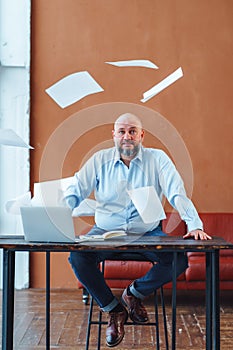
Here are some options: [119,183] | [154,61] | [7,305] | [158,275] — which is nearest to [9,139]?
[7,305]

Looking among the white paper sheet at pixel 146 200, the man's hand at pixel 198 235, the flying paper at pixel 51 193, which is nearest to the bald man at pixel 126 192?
the white paper sheet at pixel 146 200

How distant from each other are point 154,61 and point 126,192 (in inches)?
104

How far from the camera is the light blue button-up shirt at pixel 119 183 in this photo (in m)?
3.35

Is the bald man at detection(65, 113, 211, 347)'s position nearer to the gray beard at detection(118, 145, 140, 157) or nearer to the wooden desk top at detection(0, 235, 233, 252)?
the gray beard at detection(118, 145, 140, 157)

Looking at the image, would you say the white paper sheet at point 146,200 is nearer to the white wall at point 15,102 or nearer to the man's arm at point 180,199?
the man's arm at point 180,199

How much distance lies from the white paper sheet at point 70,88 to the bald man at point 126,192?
0.48 metres

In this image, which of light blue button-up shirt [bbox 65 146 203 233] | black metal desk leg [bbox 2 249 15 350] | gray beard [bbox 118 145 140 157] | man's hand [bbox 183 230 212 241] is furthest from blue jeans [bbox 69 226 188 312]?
black metal desk leg [bbox 2 249 15 350]

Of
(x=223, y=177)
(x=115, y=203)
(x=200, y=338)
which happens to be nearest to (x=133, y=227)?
(x=115, y=203)

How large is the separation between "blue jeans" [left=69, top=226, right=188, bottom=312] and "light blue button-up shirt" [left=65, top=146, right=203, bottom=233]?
4.1 inches

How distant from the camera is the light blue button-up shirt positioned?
3354 millimetres

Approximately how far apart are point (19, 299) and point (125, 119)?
Result: 2433 millimetres

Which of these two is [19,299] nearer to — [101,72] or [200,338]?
[200,338]

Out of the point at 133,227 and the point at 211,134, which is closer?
the point at 133,227

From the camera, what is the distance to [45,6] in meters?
5.70
